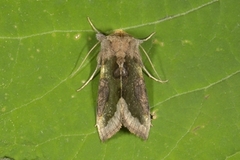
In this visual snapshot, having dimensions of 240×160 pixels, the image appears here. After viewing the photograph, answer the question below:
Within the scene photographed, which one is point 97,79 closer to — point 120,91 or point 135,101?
point 120,91

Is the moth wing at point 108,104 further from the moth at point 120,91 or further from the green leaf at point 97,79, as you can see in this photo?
the green leaf at point 97,79

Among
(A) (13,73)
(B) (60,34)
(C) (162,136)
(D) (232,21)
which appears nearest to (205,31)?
(D) (232,21)

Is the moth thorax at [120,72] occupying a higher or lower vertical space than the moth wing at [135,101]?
higher

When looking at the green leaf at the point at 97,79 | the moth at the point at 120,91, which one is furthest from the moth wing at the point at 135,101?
the green leaf at the point at 97,79

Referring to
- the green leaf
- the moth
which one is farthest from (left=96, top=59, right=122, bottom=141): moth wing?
the green leaf

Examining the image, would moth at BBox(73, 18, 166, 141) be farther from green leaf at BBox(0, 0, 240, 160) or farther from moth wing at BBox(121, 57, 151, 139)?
green leaf at BBox(0, 0, 240, 160)

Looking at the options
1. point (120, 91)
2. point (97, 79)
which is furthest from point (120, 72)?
point (97, 79)
